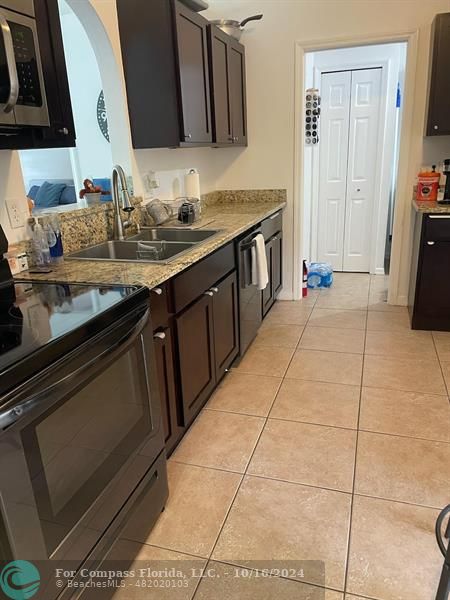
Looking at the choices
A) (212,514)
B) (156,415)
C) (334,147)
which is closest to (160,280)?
(156,415)

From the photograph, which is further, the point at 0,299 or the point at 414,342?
the point at 414,342

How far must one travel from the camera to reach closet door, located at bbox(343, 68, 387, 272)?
4586mm

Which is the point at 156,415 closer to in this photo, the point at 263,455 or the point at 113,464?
the point at 113,464

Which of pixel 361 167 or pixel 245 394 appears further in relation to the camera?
pixel 361 167

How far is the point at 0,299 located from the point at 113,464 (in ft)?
2.18

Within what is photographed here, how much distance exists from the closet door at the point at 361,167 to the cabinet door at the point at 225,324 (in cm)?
279

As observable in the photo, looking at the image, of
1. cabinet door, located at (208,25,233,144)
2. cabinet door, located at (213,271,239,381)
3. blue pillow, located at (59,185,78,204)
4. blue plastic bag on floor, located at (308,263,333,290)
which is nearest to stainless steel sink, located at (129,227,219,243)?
cabinet door, located at (213,271,239,381)

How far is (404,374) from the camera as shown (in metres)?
2.77

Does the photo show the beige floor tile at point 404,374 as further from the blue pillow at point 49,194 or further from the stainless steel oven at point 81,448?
the blue pillow at point 49,194

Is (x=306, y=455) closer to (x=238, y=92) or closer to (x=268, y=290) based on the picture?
(x=268, y=290)

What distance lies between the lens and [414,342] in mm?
3223

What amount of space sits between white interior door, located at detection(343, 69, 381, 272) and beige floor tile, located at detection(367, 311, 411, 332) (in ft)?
4.65

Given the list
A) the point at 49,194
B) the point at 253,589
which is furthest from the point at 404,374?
the point at 49,194

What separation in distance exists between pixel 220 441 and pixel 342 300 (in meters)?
2.42
